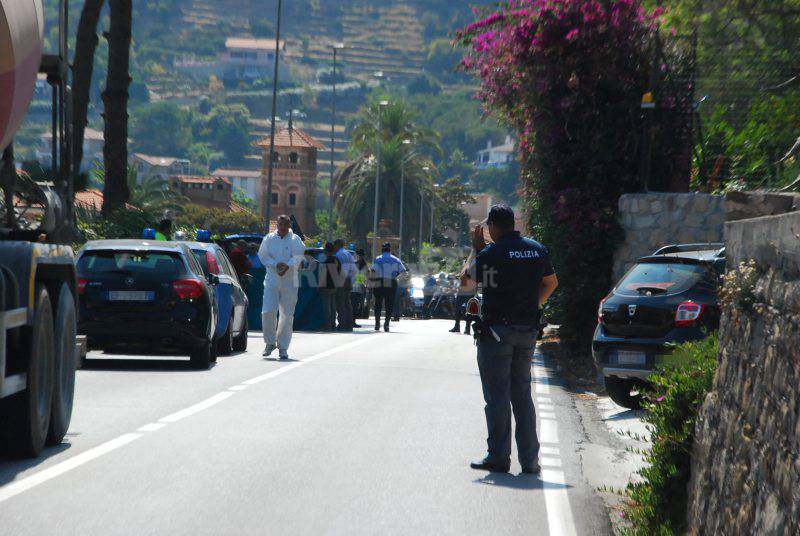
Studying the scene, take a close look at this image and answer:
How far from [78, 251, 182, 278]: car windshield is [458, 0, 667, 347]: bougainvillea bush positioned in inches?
228

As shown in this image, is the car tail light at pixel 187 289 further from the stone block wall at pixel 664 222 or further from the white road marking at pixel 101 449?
the stone block wall at pixel 664 222

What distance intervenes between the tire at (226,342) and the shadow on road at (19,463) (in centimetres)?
898

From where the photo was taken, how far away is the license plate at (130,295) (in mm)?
16047

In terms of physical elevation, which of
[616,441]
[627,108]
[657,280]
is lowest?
[616,441]

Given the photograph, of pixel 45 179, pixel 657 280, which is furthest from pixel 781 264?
pixel 657 280

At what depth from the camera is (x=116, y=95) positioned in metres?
30.0

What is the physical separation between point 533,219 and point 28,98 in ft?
48.3

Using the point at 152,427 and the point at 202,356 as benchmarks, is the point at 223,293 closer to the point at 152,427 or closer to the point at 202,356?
the point at 202,356

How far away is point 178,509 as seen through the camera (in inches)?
298

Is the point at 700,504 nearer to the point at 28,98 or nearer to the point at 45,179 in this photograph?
the point at 28,98

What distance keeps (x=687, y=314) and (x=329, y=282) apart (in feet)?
51.4

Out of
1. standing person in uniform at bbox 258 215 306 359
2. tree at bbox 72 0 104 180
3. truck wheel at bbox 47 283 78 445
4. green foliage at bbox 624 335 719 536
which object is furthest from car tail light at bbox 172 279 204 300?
tree at bbox 72 0 104 180

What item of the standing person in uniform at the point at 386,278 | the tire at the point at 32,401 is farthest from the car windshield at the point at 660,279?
the standing person in uniform at the point at 386,278

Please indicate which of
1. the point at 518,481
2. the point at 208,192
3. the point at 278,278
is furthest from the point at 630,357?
the point at 208,192
